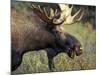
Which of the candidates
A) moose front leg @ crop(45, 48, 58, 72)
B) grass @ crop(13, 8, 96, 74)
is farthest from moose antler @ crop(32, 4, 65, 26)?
moose front leg @ crop(45, 48, 58, 72)

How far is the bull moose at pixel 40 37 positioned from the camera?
209 centimetres

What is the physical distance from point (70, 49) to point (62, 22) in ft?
1.04

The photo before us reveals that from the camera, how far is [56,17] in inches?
88.5

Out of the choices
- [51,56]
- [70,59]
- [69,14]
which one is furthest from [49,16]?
[70,59]

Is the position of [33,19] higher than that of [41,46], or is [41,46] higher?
[33,19]

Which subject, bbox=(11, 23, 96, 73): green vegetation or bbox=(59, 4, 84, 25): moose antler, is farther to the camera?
bbox=(59, 4, 84, 25): moose antler

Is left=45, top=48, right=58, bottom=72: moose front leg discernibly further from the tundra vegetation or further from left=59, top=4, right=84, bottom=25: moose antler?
left=59, top=4, right=84, bottom=25: moose antler

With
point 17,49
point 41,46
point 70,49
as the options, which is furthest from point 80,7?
point 17,49

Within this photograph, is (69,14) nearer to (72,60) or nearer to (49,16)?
(49,16)

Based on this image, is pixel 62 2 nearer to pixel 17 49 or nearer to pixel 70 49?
pixel 70 49

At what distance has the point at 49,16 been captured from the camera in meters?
2.22

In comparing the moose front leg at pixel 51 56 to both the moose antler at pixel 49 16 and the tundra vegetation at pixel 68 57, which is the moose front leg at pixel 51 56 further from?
the moose antler at pixel 49 16

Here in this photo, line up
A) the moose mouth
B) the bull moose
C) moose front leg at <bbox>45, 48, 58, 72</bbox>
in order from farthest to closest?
the moose mouth < moose front leg at <bbox>45, 48, 58, 72</bbox> < the bull moose

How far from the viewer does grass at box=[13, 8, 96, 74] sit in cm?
214
